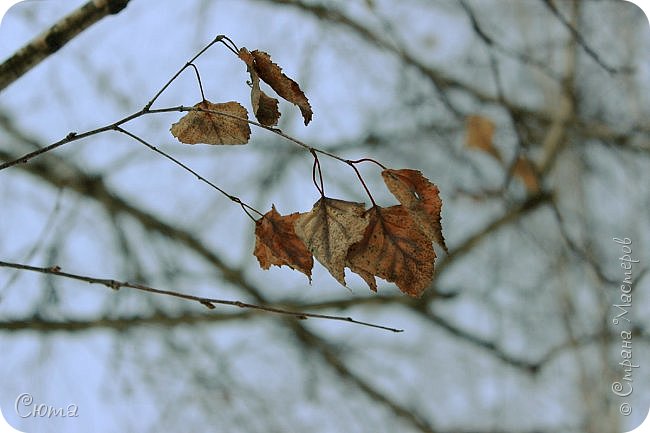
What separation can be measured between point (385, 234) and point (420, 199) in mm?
32

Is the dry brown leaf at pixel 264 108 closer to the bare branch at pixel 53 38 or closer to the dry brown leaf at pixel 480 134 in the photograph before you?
the bare branch at pixel 53 38

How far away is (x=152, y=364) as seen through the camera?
40.7 inches

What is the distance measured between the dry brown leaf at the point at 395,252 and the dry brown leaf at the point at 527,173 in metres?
0.77

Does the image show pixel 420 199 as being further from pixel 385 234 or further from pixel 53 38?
pixel 53 38

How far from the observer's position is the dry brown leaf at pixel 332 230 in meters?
0.37

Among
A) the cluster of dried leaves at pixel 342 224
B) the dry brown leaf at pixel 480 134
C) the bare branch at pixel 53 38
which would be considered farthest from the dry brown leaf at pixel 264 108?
the dry brown leaf at pixel 480 134

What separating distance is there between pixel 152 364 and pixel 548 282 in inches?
26.3

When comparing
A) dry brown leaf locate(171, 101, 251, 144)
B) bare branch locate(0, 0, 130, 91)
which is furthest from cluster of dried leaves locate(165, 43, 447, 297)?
bare branch locate(0, 0, 130, 91)

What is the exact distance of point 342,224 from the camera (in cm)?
38

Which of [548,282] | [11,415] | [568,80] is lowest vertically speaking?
[11,415]

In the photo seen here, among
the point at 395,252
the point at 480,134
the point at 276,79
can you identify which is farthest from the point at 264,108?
the point at 480,134

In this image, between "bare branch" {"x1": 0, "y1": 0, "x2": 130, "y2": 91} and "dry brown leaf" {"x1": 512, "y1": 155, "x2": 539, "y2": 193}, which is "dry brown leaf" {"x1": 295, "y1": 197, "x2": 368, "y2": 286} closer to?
→ "bare branch" {"x1": 0, "y1": 0, "x2": 130, "y2": 91}

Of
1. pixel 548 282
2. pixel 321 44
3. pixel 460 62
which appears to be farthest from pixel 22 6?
pixel 548 282

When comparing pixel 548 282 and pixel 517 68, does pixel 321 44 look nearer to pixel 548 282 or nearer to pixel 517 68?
pixel 517 68
